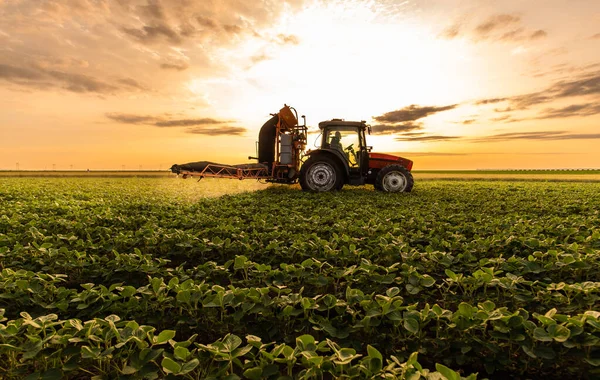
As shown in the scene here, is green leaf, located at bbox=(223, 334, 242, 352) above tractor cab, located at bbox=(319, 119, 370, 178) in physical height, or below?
below

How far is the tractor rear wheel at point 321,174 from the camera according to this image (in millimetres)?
12922

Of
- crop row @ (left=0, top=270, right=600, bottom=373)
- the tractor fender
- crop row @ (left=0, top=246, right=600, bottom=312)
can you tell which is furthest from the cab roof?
crop row @ (left=0, top=270, right=600, bottom=373)

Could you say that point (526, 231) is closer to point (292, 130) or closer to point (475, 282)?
point (475, 282)

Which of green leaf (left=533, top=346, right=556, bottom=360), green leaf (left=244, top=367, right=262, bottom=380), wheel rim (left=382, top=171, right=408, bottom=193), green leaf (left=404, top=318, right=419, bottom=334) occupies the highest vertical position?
wheel rim (left=382, top=171, right=408, bottom=193)

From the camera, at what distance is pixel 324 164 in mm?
12953

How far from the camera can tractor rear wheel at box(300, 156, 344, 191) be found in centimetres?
1292

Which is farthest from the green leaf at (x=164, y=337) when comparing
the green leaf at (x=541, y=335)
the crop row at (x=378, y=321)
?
the green leaf at (x=541, y=335)

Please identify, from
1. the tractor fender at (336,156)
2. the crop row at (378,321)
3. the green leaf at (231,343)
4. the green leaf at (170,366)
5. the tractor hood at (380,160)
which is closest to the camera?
the green leaf at (170,366)

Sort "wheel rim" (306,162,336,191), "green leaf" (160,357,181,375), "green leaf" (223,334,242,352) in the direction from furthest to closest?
"wheel rim" (306,162,336,191)
"green leaf" (223,334,242,352)
"green leaf" (160,357,181,375)

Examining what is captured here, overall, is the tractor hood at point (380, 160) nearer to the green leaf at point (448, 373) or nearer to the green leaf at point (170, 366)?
the green leaf at point (448, 373)

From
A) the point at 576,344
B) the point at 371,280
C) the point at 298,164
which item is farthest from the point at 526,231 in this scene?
the point at 298,164

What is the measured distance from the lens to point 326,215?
26.6 feet

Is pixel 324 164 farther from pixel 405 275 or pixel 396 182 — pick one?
pixel 405 275

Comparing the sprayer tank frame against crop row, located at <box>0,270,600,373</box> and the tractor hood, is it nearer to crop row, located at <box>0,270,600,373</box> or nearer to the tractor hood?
the tractor hood
